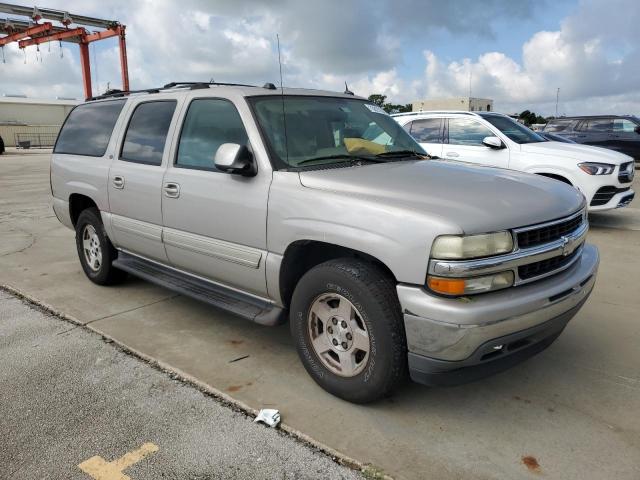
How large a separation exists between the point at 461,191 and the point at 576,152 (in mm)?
5832

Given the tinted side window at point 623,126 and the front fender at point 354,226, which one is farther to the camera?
the tinted side window at point 623,126

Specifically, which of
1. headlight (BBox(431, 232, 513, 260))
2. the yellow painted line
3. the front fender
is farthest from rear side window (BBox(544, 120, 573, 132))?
the yellow painted line

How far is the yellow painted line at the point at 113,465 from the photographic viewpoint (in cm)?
241

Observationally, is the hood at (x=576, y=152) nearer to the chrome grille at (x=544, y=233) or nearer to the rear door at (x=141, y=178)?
the chrome grille at (x=544, y=233)

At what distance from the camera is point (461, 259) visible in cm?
246

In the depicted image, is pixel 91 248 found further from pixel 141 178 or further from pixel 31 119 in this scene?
pixel 31 119

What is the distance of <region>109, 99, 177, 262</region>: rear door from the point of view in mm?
4086

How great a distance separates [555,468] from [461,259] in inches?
41.5

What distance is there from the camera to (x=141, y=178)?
4199mm

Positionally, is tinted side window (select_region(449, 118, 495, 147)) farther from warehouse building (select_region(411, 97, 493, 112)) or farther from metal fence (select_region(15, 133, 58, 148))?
metal fence (select_region(15, 133, 58, 148))

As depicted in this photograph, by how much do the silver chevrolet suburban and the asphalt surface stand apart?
1.90ft

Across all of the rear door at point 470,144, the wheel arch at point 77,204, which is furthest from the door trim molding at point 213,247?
the rear door at point 470,144

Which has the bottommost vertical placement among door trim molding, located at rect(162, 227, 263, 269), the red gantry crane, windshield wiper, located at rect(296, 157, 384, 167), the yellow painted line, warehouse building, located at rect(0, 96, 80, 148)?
the yellow painted line

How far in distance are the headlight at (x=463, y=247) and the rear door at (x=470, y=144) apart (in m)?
5.79
